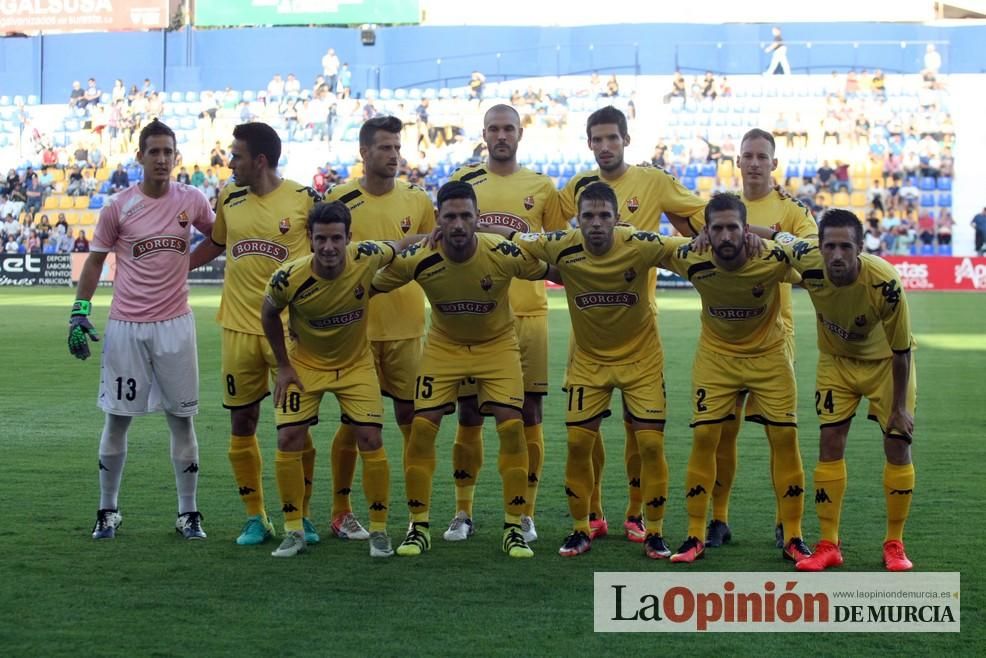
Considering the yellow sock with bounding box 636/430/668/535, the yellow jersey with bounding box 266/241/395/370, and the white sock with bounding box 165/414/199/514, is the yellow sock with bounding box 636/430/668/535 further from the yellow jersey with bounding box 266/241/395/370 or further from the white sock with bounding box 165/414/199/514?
the white sock with bounding box 165/414/199/514

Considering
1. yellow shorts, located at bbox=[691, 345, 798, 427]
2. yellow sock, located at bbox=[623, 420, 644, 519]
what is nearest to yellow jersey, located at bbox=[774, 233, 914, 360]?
yellow shorts, located at bbox=[691, 345, 798, 427]

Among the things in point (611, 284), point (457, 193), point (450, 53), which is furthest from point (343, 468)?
point (450, 53)

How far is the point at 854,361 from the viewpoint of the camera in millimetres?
6664

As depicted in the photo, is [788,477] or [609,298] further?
[609,298]

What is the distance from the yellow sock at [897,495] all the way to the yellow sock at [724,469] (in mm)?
942

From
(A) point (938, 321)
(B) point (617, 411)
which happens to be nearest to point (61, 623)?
(B) point (617, 411)

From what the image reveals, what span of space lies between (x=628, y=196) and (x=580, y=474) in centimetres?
171

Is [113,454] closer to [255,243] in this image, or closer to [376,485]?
[255,243]

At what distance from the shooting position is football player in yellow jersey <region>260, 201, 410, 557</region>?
6820 millimetres

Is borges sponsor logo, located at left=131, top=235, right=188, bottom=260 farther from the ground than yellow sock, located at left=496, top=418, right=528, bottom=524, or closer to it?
farther from the ground

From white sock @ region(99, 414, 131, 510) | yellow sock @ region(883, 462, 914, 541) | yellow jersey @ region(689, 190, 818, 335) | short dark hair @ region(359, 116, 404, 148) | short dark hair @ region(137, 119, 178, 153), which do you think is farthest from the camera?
yellow jersey @ region(689, 190, 818, 335)

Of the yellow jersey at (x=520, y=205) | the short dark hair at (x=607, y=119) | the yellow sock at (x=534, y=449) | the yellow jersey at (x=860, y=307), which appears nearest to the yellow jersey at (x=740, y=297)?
the yellow jersey at (x=860, y=307)

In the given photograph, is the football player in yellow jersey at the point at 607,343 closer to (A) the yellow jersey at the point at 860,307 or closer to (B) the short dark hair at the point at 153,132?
(A) the yellow jersey at the point at 860,307

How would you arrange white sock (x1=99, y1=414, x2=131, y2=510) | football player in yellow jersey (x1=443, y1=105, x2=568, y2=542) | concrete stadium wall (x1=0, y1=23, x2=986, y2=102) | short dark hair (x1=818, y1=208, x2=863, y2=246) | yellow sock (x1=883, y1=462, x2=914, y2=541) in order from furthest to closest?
1. concrete stadium wall (x1=0, y1=23, x2=986, y2=102)
2. football player in yellow jersey (x1=443, y1=105, x2=568, y2=542)
3. white sock (x1=99, y1=414, x2=131, y2=510)
4. yellow sock (x1=883, y1=462, x2=914, y2=541)
5. short dark hair (x1=818, y1=208, x2=863, y2=246)
